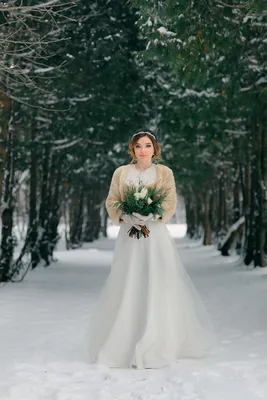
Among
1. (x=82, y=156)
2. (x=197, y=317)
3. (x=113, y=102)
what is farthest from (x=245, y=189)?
(x=197, y=317)

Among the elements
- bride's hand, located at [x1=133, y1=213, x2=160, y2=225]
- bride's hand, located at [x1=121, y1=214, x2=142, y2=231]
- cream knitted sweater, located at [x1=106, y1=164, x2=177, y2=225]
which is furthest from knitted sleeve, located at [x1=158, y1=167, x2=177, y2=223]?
bride's hand, located at [x1=121, y1=214, x2=142, y2=231]

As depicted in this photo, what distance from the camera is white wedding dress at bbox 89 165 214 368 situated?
5918 mm

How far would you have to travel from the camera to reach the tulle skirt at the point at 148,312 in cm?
592

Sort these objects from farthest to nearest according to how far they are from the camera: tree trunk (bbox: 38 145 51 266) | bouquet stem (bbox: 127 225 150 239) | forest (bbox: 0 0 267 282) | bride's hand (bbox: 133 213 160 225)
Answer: tree trunk (bbox: 38 145 51 266) < forest (bbox: 0 0 267 282) < bouquet stem (bbox: 127 225 150 239) < bride's hand (bbox: 133 213 160 225)

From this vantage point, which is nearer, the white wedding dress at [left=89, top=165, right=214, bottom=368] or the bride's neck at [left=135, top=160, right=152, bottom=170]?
the white wedding dress at [left=89, top=165, right=214, bottom=368]

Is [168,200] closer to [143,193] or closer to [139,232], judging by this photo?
[143,193]

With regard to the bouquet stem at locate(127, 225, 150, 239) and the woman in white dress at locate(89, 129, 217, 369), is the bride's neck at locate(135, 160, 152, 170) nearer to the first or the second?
the woman in white dress at locate(89, 129, 217, 369)

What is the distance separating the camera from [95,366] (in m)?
5.92

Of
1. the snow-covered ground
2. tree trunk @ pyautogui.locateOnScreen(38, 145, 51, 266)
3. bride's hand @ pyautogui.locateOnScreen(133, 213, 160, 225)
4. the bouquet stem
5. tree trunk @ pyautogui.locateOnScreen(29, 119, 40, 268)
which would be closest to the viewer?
the snow-covered ground

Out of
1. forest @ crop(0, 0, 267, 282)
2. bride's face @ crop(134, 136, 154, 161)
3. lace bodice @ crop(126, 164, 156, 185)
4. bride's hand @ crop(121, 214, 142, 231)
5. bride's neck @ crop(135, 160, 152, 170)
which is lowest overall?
bride's hand @ crop(121, 214, 142, 231)

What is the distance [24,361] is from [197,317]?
1851 mm

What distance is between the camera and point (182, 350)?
621cm

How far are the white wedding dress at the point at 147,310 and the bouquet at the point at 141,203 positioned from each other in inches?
5.1

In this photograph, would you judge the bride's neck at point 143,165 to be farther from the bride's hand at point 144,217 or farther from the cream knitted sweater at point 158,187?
the bride's hand at point 144,217
